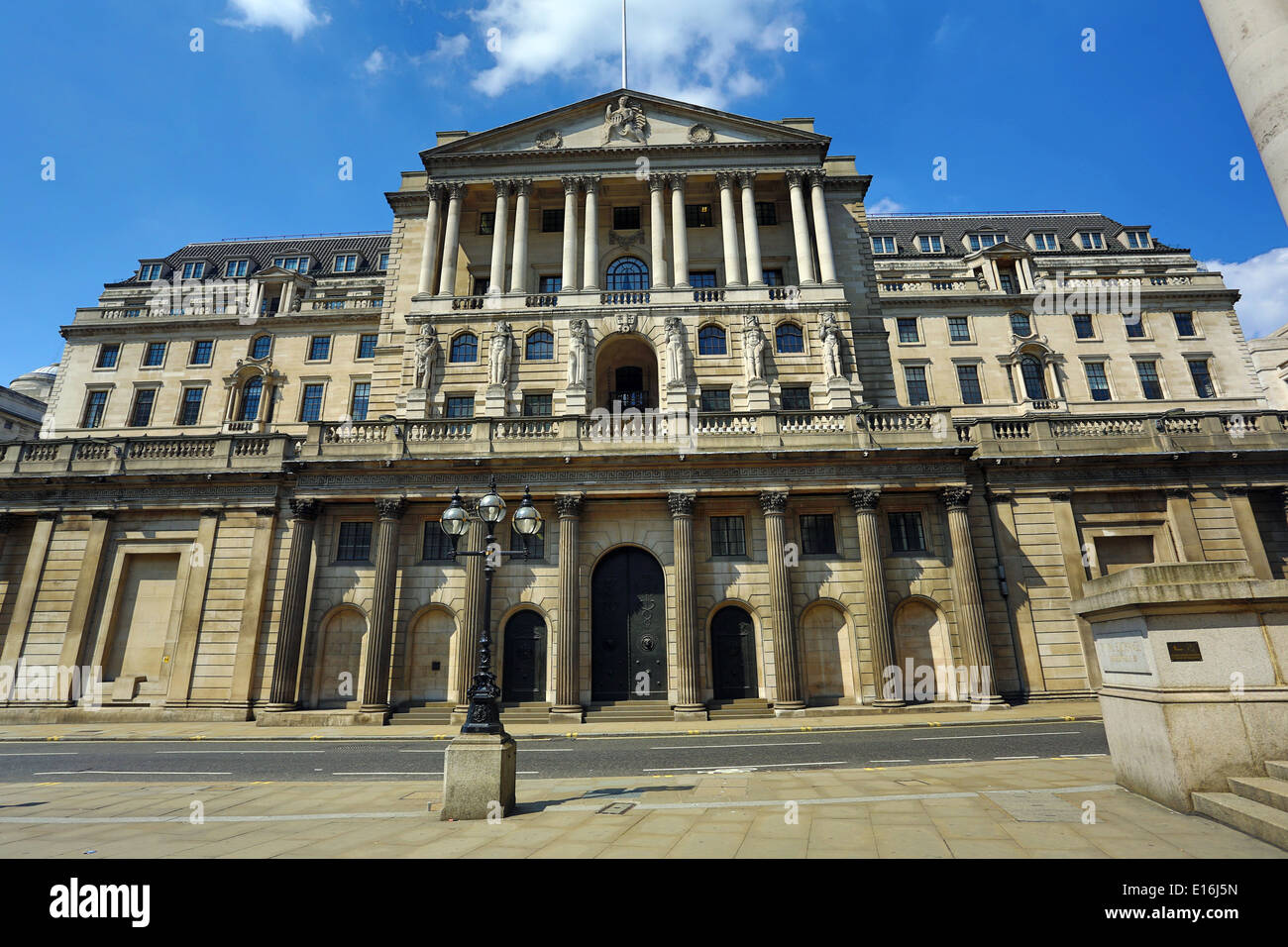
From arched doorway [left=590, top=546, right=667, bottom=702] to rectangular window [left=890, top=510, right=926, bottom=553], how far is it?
985 centimetres

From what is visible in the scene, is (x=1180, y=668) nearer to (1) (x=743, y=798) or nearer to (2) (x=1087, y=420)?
(1) (x=743, y=798)

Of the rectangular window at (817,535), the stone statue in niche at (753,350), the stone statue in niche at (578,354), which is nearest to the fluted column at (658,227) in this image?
the stone statue in niche at (578,354)

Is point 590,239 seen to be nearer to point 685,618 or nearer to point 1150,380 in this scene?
point 685,618

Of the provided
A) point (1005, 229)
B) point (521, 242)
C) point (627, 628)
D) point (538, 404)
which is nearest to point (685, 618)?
point (627, 628)

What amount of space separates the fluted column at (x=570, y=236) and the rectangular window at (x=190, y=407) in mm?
31846

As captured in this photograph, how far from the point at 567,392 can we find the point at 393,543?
1040cm

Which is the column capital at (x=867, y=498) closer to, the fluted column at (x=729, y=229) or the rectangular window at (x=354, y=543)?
the fluted column at (x=729, y=229)

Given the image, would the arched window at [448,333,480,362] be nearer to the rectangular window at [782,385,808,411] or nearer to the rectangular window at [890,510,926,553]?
the rectangular window at [782,385,808,411]

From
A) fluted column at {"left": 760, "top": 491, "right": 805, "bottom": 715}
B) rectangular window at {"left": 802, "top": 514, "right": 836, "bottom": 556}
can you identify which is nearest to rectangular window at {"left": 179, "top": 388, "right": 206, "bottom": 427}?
fluted column at {"left": 760, "top": 491, "right": 805, "bottom": 715}

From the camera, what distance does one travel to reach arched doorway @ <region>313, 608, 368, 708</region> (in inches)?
949

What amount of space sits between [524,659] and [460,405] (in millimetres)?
13229

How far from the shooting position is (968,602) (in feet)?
76.7
